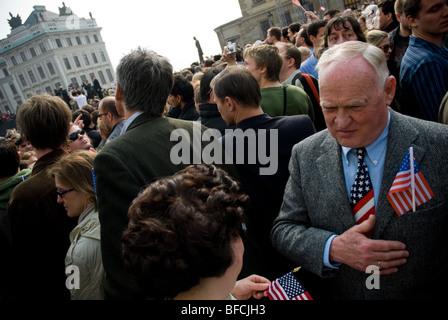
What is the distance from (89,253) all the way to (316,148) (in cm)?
159

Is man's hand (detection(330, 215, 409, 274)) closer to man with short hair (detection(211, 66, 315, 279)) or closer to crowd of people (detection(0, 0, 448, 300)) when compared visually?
crowd of people (detection(0, 0, 448, 300))

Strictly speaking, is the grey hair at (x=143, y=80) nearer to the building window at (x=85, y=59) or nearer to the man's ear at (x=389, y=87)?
the man's ear at (x=389, y=87)

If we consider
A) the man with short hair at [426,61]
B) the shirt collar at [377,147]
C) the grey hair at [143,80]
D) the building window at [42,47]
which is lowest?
the shirt collar at [377,147]

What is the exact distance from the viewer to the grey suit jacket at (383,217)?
1.27 m

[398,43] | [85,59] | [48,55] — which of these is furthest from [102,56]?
[398,43]

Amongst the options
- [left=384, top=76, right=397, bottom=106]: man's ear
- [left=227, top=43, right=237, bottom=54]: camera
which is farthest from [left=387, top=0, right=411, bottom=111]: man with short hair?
[left=227, top=43, right=237, bottom=54]: camera

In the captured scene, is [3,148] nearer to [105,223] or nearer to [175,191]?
[105,223]

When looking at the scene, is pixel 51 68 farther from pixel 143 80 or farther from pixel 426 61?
pixel 426 61

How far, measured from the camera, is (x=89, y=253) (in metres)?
1.85

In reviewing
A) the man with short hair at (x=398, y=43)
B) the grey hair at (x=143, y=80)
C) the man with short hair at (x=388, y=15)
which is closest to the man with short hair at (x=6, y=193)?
the grey hair at (x=143, y=80)

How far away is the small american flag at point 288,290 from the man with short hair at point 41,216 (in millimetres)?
1735

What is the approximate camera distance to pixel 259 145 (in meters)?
2.15

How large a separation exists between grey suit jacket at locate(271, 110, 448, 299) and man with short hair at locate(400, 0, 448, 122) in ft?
3.03
